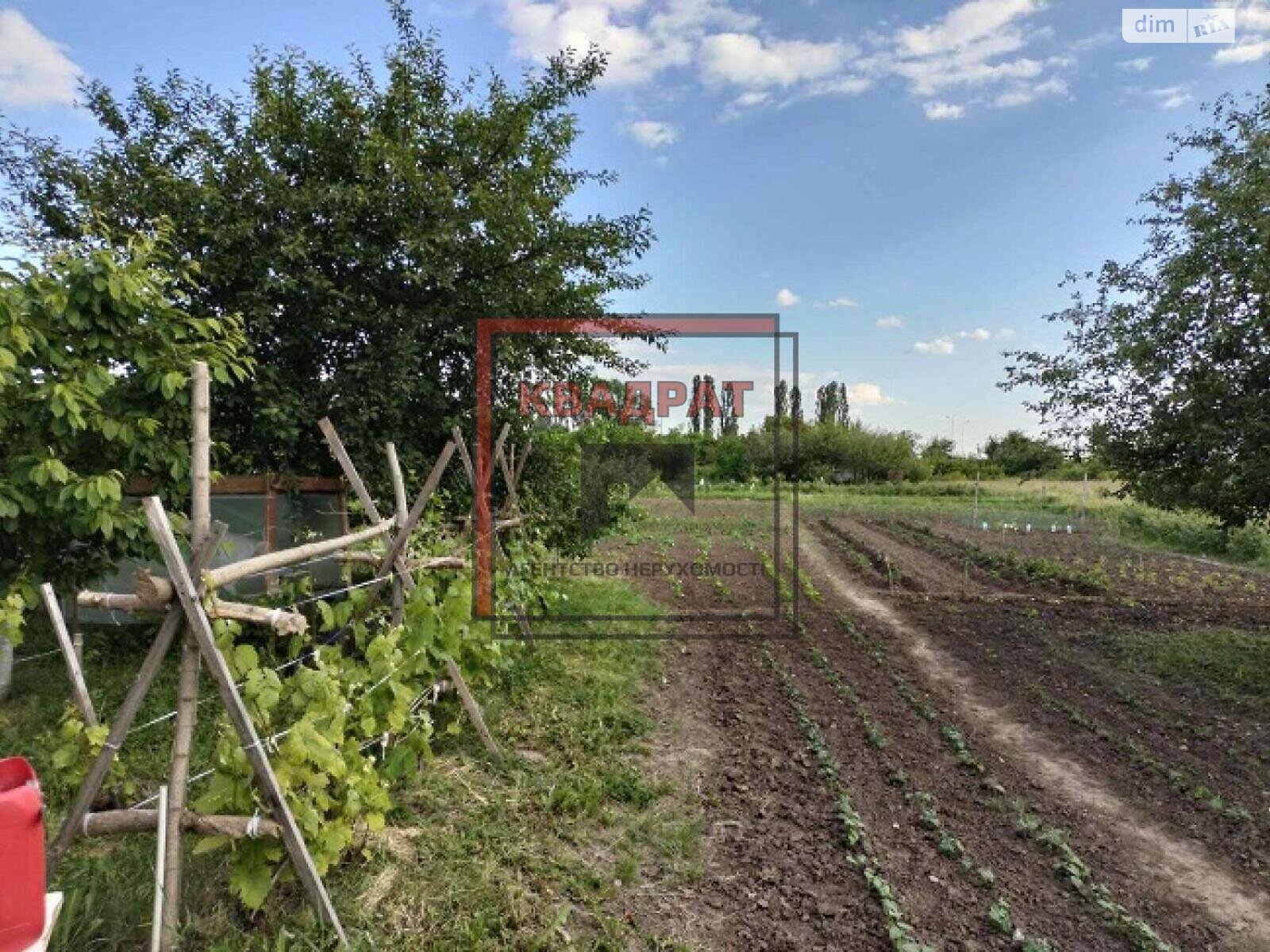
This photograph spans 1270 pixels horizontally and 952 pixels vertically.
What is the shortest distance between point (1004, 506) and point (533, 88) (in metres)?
21.3

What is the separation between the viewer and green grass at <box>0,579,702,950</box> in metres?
2.38

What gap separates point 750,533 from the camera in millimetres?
15422

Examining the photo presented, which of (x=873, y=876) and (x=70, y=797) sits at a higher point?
(x=70, y=797)

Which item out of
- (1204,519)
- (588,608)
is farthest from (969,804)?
(1204,519)

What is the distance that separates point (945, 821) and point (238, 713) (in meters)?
3.29

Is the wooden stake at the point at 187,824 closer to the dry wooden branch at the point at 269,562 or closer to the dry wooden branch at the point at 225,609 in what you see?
the dry wooden branch at the point at 225,609

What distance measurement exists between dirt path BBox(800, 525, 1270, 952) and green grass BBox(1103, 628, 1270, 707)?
1739 mm

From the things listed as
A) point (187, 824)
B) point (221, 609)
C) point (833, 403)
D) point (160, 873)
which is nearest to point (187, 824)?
point (187, 824)

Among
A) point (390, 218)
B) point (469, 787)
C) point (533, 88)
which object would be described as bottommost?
point (469, 787)

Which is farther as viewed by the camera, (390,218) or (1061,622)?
(1061,622)

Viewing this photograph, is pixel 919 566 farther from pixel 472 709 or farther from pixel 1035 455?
pixel 472 709

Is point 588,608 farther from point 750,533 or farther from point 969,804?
point 750,533

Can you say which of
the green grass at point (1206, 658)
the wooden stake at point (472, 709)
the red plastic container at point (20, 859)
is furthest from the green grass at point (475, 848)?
the green grass at point (1206, 658)

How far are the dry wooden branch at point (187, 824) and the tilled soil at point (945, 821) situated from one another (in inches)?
A: 58.7
